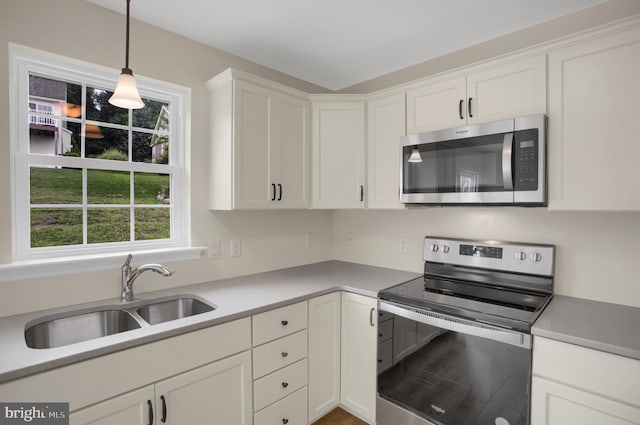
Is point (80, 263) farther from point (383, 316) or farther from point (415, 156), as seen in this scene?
point (415, 156)

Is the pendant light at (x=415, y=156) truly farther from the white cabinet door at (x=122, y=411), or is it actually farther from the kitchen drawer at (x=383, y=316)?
the white cabinet door at (x=122, y=411)

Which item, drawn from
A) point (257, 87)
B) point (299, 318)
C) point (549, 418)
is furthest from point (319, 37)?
point (549, 418)

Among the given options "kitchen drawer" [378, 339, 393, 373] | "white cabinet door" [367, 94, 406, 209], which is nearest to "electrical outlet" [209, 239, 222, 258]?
"white cabinet door" [367, 94, 406, 209]

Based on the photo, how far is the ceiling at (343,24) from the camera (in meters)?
1.77

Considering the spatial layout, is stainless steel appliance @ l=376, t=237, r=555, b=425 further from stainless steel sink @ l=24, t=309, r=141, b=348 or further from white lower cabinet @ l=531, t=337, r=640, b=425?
stainless steel sink @ l=24, t=309, r=141, b=348

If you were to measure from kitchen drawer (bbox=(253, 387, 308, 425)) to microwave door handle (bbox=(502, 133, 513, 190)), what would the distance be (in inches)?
63.9

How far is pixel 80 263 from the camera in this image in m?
1.67

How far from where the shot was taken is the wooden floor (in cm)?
211

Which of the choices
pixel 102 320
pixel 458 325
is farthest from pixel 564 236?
pixel 102 320

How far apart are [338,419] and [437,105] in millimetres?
2103

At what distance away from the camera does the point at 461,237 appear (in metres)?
2.25

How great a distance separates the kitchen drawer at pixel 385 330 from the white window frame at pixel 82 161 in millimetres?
1234

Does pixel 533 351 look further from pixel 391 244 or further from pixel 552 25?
pixel 552 25

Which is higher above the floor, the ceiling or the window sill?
the ceiling
